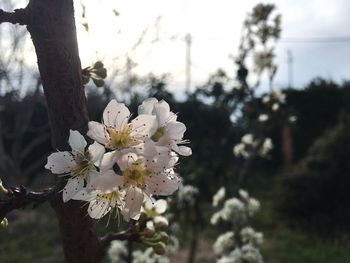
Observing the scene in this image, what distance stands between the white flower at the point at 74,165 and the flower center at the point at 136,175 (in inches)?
2.6

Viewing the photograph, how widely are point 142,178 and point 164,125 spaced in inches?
4.1

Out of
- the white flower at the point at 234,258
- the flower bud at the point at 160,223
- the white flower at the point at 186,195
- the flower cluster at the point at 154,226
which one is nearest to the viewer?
the flower cluster at the point at 154,226

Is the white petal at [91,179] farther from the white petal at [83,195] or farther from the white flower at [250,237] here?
the white flower at [250,237]

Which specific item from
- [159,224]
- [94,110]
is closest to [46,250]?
[94,110]

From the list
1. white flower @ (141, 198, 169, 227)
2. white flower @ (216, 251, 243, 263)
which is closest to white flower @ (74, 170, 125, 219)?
white flower @ (141, 198, 169, 227)

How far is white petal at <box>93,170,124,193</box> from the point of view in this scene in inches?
33.9

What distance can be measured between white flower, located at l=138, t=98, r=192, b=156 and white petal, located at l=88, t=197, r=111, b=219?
5.3 inches

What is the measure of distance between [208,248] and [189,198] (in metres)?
2.41

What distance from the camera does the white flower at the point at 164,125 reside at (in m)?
0.94

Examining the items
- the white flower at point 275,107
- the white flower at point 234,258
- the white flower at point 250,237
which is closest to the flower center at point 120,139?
the white flower at point 234,258

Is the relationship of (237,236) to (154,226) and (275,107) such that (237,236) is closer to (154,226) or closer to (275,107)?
(275,107)

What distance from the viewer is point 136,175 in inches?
34.8

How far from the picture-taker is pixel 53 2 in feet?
3.46

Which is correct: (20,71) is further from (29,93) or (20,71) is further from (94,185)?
(94,185)
